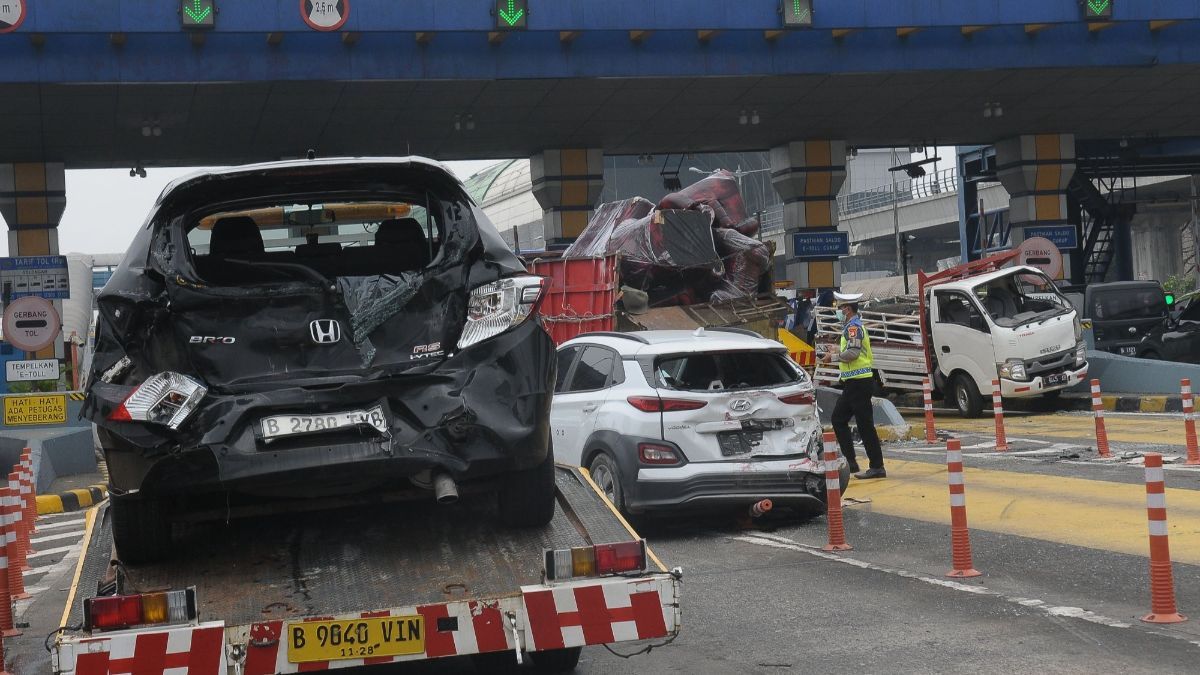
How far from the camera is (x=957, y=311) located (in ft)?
81.8

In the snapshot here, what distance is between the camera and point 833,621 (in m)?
8.23

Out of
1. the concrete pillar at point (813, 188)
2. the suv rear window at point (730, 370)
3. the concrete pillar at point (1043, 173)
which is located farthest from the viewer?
the concrete pillar at point (1043, 173)

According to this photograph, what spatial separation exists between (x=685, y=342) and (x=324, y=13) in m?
16.3

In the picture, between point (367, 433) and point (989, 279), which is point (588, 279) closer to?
point (989, 279)

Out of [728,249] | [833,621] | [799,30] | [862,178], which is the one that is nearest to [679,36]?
[799,30]

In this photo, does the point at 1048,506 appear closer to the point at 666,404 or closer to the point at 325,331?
the point at 666,404

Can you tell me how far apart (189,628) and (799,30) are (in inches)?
968

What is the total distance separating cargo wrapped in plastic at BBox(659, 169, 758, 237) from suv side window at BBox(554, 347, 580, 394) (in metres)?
10.6

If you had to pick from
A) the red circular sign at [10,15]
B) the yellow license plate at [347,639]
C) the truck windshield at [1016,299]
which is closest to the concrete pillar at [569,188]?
the truck windshield at [1016,299]

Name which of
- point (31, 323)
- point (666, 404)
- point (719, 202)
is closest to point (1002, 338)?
point (719, 202)

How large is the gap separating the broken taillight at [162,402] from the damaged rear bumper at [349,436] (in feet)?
0.12

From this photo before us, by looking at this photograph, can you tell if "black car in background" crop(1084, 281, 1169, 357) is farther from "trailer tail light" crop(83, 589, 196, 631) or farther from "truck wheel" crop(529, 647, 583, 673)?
"trailer tail light" crop(83, 589, 196, 631)

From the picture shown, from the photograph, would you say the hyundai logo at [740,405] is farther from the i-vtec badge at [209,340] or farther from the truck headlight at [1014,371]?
the truck headlight at [1014,371]

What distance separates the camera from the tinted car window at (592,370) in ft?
40.1
